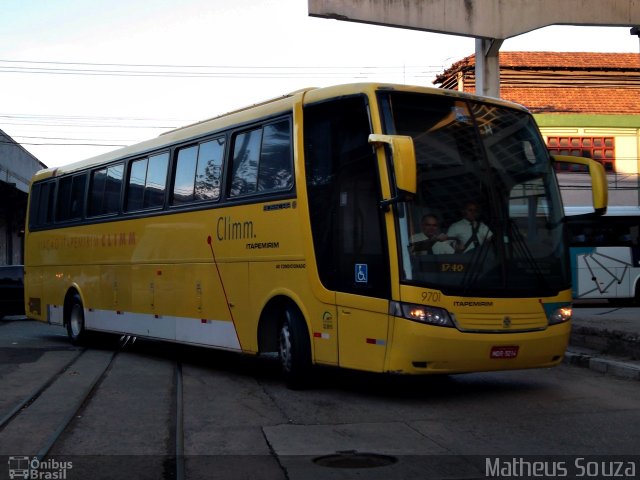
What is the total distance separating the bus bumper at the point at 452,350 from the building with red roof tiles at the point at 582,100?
97.7 ft

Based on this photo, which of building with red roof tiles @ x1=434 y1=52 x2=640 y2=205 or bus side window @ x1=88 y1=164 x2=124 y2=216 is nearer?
bus side window @ x1=88 y1=164 x2=124 y2=216

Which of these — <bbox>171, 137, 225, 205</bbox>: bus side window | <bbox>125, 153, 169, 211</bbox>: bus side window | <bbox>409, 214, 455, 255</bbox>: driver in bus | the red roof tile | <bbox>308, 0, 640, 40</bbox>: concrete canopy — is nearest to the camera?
<bbox>409, 214, 455, 255</bbox>: driver in bus

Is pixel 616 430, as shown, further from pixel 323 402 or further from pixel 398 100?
pixel 398 100

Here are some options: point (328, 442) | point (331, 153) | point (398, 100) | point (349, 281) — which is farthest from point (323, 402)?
point (398, 100)

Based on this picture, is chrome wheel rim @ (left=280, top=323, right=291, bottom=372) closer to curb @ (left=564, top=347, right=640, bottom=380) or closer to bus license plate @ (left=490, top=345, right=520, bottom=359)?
bus license plate @ (left=490, top=345, right=520, bottom=359)

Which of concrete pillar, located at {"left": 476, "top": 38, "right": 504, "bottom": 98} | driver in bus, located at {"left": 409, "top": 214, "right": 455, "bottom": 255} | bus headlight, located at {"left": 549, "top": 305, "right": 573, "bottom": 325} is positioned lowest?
bus headlight, located at {"left": 549, "top": 305, "right": 573, "bottom": 325}

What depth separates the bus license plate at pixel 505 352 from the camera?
28.2 feet

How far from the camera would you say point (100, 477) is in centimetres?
606

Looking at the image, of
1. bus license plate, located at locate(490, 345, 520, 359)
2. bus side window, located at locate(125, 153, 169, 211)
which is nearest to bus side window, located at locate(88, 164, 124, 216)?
bus side window, located at locate(125, 153, 169, 211)

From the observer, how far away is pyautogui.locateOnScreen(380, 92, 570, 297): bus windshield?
848cm

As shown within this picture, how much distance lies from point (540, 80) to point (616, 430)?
33361 mm

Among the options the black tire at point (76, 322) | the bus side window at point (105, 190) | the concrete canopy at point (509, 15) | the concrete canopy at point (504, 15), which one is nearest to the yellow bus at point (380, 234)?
the bus side window at point (105, 190)

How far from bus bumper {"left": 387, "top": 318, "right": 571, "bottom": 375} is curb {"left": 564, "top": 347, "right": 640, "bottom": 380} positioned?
2408 millimetres

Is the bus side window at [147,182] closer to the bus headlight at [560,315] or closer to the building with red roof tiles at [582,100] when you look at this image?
the bus headlight at [560,315]
